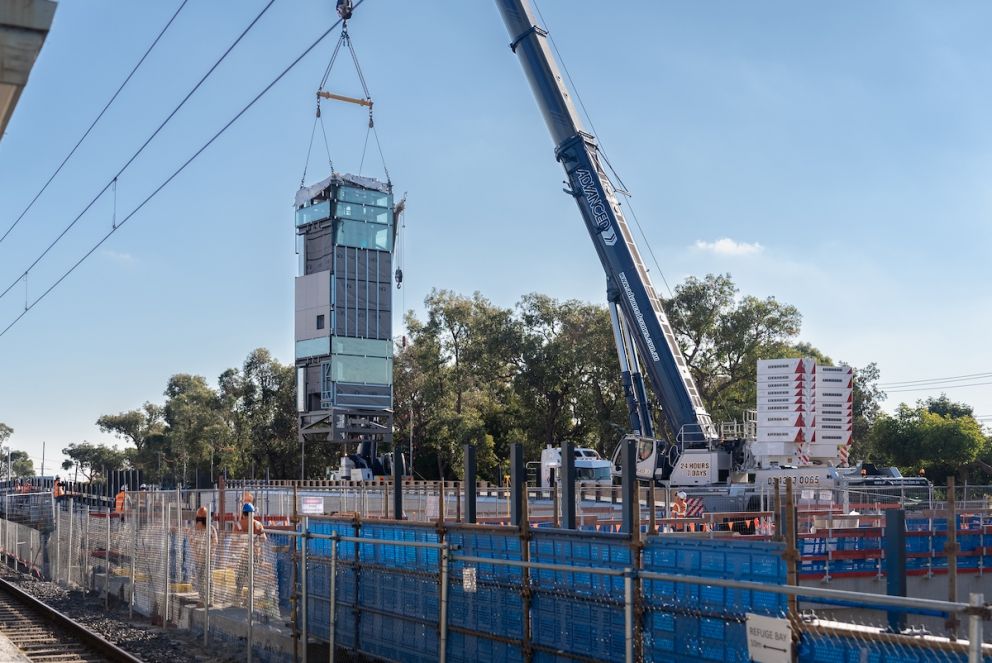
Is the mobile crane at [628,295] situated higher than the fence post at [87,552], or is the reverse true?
the mobile crane at [628,295]

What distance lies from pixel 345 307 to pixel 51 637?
37015 millimetres

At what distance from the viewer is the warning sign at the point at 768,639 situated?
7.24 metres

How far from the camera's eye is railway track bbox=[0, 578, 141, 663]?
51.5 feet

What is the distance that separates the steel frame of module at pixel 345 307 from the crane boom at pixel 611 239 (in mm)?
22914

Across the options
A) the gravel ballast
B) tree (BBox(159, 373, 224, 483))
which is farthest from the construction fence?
tree (BBox(159, 373, 224, 483))

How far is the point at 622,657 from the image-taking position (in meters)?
8.91

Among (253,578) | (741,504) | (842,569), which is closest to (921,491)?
(741,504)

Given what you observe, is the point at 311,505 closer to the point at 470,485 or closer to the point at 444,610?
the point at 470,485

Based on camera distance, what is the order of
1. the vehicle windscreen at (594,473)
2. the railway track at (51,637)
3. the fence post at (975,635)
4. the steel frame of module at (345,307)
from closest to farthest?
the fence post at (975,635) → the railway track at (51,637) → the vehicle windscreen at (594,473) → the steel frame of module at (345,307)

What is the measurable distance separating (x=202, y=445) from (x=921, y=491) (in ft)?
253

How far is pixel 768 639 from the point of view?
24.3 ft

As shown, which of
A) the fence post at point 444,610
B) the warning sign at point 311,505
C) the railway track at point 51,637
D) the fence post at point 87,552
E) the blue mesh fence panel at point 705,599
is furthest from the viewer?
the warning sign at point 311,505

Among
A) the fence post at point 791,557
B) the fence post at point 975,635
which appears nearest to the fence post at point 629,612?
the fence post at point 791,557

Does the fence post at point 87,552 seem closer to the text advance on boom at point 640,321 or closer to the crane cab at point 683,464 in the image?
the crane cab at point 683,464
